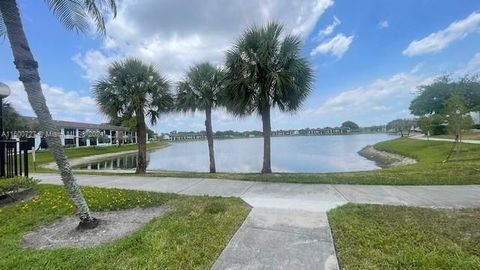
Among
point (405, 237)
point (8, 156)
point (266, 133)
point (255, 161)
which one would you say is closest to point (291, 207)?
point (405, 237)

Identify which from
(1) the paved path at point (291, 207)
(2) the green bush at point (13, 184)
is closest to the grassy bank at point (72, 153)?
(2) the green bush at point (13, 184)

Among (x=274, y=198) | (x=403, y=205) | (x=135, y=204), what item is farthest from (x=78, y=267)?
(x=403, y=205)

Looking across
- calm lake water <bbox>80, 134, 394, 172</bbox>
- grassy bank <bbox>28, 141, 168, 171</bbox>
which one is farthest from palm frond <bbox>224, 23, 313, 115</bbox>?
grassy bank <bbox>28, 141, 168, 171</bbox>

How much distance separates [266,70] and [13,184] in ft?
28.7

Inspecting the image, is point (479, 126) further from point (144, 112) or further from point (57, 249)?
point (57, 249)

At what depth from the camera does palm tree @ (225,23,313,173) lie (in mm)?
11180

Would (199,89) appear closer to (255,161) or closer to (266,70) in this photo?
(266,70)

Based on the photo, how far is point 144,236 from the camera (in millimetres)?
3996

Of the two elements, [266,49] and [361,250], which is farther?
[266,49]

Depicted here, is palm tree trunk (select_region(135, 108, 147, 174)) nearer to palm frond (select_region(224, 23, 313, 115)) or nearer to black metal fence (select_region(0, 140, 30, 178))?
palm frond (select_region(224, 23, 313, 115))

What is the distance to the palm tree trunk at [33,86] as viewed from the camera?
4125 mm

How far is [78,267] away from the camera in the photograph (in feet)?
10.7

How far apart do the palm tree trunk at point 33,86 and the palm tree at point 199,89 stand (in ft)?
37.4

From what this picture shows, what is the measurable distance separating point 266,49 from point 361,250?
905 centimetres
